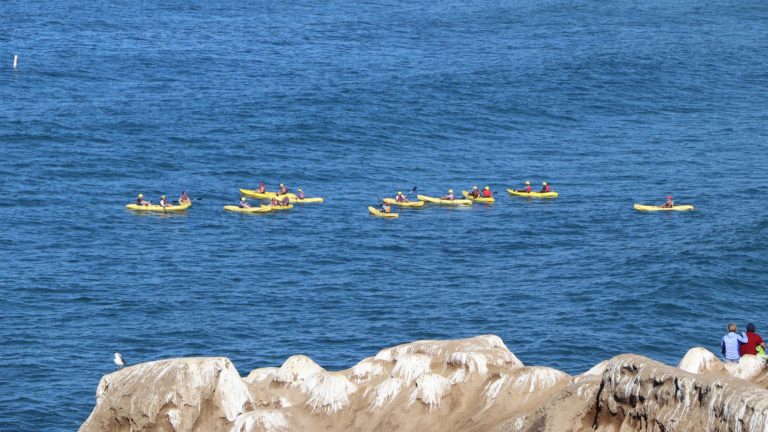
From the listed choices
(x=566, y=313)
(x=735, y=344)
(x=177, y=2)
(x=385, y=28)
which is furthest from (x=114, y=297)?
(x=177, y=2)

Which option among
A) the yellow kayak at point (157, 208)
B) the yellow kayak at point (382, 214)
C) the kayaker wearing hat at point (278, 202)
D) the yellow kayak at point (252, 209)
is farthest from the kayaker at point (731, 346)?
the yellow kayak at point (157, 208)

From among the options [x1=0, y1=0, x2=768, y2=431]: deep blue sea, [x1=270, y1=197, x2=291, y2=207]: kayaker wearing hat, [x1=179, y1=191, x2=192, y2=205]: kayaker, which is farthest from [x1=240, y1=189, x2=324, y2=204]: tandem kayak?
[x1=179, y1=191, x2=192, y2=205]: kayaker

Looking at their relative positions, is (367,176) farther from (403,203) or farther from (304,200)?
(403,203)

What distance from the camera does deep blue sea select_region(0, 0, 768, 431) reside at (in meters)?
73.5

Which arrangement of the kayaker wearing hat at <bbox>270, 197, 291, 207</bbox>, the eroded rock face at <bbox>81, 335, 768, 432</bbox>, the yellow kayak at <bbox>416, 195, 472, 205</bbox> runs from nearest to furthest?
1. the eroded rock face at <bbox>81, 335, 768, 432</bbox>
2. the kayaker wearing hat at <bbox>270, 197, 291, 207</bbox>
3. the yellow kayak at <bbox>416, 195, 472, 205</bbox>

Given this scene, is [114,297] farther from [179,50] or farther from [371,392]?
[179,50]

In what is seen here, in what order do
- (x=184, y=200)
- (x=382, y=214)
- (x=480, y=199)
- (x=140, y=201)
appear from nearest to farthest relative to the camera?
(x=382, y=214)
(x=140, y=201)
(x=184, y=200)
(x=480, y=199)

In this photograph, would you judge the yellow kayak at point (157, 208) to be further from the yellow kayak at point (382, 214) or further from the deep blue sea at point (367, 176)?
the yellow kayak at point (382, 214)

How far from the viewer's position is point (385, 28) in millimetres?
178875

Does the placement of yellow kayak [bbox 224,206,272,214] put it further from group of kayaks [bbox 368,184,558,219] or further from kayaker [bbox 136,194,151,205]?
group of kayaks [bbox 368,184,558,219]

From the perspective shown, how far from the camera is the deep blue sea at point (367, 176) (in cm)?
7350

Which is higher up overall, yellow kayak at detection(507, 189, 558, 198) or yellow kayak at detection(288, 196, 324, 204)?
yellow kayak at detection(507, 189, 558, 198)

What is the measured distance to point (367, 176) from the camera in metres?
115

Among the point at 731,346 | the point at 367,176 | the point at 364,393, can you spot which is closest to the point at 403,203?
the point at 367,176
